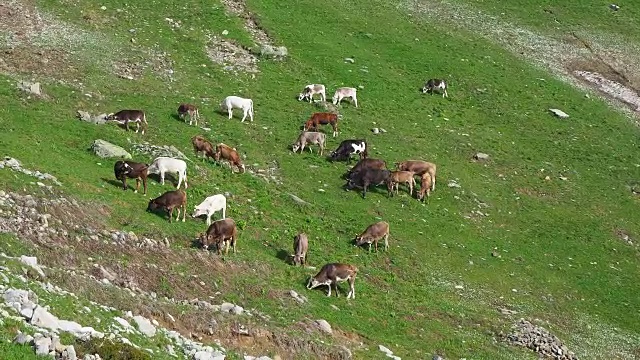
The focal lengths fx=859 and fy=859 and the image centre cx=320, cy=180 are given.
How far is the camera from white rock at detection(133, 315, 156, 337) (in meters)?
18.8

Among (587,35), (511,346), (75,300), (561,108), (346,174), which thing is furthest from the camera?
(587,35)

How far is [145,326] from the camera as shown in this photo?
62.5 ft

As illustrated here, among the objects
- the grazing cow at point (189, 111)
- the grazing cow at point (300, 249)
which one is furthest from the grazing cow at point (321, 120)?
the grazing cow at point (300, 249)

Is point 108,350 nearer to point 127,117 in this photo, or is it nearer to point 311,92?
point 127,117

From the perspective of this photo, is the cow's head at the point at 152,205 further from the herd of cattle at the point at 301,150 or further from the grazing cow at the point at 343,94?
the grazing cow at the point at 343,94

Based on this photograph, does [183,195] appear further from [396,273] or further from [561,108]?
[561,108]

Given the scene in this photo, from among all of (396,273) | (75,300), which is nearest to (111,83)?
(396,273)

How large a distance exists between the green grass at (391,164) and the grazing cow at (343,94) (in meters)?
0.89

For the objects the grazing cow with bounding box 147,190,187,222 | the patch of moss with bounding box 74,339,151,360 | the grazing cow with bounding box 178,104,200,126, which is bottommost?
the grazing cow with bounding box 178,104,200,126

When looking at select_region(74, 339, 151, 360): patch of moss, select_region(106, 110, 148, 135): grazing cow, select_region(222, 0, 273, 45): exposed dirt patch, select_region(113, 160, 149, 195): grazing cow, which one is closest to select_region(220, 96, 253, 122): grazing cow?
select_region(106, 110, 148, 135): grazing cow

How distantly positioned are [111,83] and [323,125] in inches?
433

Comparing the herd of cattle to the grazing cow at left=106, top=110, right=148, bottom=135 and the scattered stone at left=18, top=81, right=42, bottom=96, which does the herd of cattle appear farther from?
the scattered stone at left=18, top=81, right=42, bottom=96

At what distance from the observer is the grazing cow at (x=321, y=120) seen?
4325cm

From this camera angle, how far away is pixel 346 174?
38688mm
